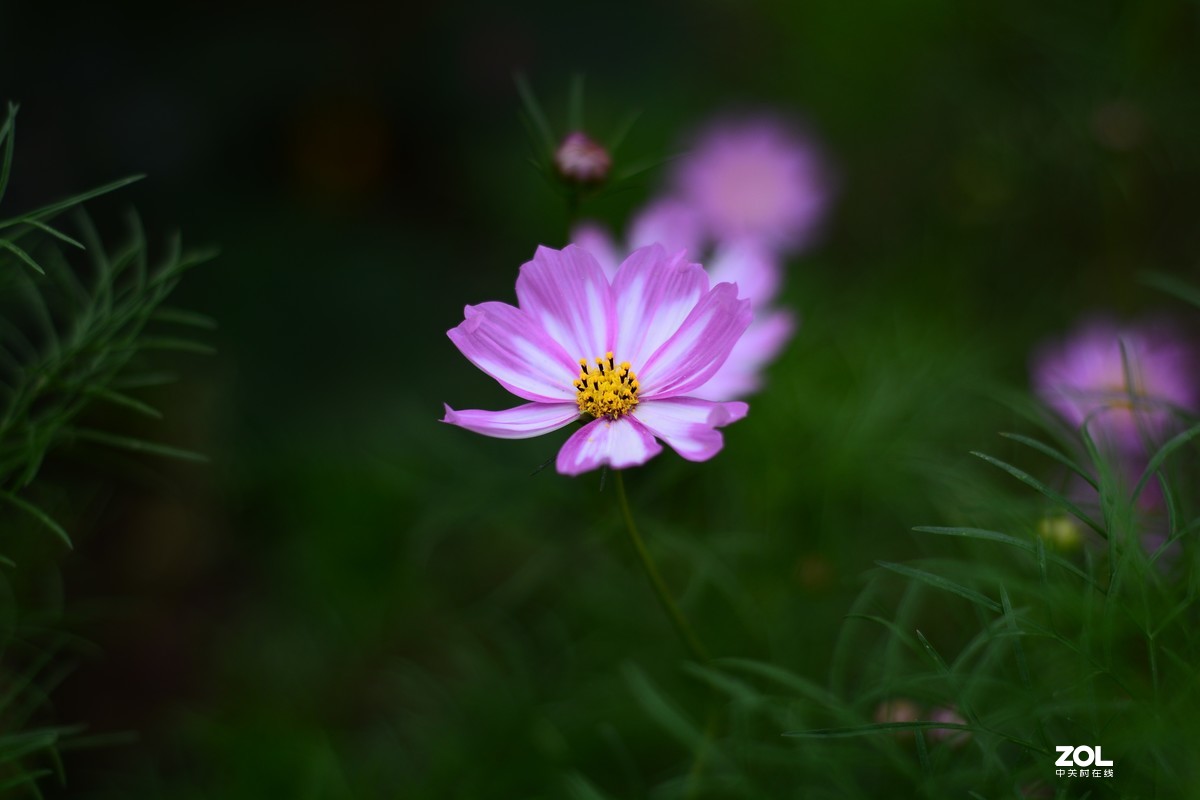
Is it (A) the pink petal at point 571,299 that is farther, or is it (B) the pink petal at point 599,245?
(B) the pink petal at point 599,245

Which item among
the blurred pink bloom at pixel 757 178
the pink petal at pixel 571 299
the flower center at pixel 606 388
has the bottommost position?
the flower center at pixel 606 388

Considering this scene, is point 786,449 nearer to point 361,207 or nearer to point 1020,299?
point 1020,299

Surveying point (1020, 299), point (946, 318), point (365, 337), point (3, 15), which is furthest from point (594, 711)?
point (3, 15)

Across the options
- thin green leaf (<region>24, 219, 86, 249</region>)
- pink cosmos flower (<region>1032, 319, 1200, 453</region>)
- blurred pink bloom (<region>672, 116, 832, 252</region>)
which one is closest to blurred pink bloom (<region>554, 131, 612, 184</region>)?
thin green leaf (<region>24, 219, 86, 249</region>)

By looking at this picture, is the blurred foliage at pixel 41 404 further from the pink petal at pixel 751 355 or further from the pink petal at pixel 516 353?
the pink petal at pixel 751 355

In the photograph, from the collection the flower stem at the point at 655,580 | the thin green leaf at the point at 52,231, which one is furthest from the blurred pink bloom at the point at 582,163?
the thin green leaf at the point at 52,231
